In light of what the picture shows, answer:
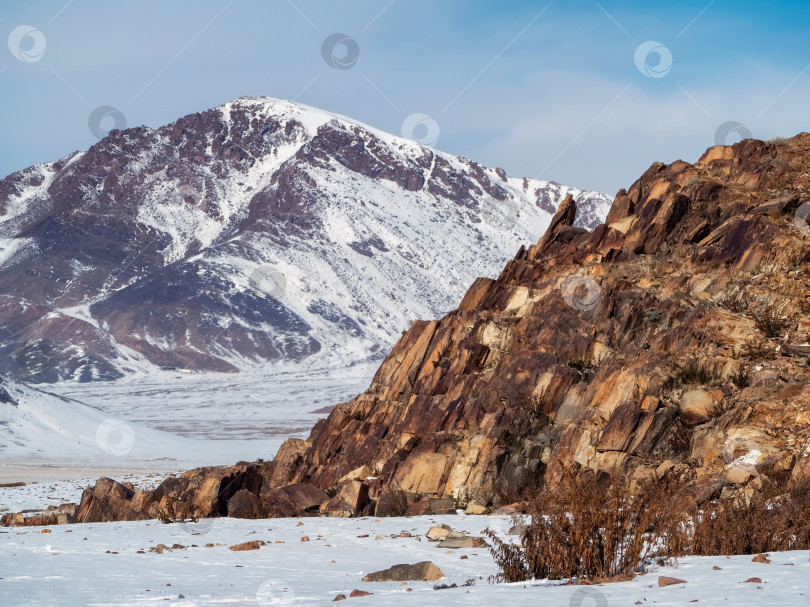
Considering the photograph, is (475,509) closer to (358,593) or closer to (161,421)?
(358,593)

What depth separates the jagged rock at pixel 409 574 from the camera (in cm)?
1112

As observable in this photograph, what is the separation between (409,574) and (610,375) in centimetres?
966

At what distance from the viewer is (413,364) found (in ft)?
82.1

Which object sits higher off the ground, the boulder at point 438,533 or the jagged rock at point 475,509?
the jagged rock at point 475,509

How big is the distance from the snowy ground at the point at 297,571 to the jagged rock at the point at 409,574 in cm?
20

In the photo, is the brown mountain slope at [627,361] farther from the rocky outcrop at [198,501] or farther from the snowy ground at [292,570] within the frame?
the snowy ground at [292,570]

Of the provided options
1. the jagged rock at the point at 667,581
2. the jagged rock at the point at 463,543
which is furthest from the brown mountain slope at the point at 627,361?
the jagged rock at the point at 667,581

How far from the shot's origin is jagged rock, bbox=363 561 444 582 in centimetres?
1112

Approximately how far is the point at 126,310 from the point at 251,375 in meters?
39.5

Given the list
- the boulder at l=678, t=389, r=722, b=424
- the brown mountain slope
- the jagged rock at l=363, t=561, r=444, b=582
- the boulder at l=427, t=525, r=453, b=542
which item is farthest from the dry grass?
the boulder at l=678, t=389, r=722, b=424

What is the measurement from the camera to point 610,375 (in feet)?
64.1

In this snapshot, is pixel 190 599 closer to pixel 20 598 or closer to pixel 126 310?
pixel 20 598

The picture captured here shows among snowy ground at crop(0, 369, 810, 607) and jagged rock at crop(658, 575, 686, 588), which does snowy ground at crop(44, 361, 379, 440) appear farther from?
jagged rock at crop(658, 575, 686, 588)

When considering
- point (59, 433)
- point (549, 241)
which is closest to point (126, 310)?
point (59, 433)
